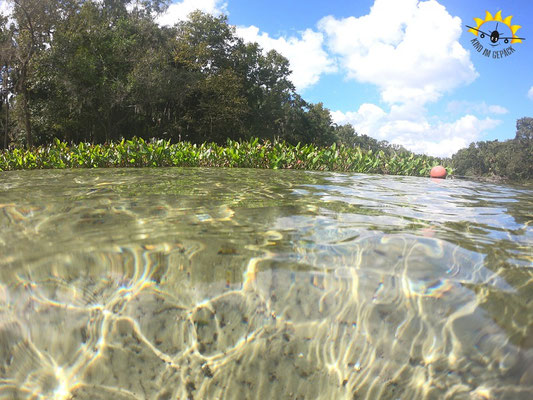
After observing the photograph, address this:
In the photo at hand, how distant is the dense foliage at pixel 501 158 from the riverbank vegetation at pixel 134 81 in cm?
3028

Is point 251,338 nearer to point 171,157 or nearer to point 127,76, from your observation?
point 171,157

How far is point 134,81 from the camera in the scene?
2284cm

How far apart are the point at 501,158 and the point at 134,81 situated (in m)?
46.9

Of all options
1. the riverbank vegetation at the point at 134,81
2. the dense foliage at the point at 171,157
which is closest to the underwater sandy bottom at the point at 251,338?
the dense foliage at the point at 171,157

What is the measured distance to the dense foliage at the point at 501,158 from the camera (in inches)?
1806

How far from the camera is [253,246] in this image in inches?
88.5

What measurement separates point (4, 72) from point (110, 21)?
26.6 ft

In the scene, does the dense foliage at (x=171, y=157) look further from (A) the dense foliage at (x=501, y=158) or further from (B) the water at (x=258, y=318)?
(A) the dense foliage at (x=501, y=158)

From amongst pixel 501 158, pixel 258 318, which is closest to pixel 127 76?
pixel 258 318

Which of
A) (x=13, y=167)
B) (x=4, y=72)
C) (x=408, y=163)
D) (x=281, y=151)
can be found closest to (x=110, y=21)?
(x=4, y=72)

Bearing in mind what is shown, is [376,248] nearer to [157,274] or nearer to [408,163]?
[157,274]

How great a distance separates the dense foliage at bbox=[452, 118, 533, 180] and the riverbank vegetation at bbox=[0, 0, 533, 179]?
30276 millimetres

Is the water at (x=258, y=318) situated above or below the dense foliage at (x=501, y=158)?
below

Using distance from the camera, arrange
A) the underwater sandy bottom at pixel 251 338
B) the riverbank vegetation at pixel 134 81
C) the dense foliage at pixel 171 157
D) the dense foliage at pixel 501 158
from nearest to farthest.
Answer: the underwater sandy bottom at pixel 251 338 → the dense foliage at pixel 171 157 → the riverbank vegetation at pixel 134 81 → the dense foliage at pixel 501 158
